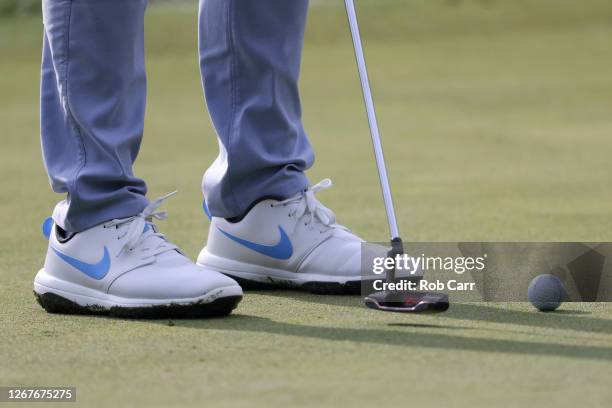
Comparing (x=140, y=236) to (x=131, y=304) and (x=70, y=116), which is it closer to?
(x=131, y=304)

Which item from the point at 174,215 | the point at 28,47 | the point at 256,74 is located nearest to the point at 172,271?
the point at 256,74

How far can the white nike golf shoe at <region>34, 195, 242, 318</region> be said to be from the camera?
6.43 feet

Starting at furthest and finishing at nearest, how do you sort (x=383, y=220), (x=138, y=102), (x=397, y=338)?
(x=383, y=220)
(x=138, y=102)
(x=397, y=338)

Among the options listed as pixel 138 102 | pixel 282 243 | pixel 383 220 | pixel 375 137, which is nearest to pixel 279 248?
pixel 282 243

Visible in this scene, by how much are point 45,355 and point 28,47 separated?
8.61 metres

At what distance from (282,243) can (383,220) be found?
95 centimetres

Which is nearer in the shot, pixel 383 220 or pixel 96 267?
pixel 96 267

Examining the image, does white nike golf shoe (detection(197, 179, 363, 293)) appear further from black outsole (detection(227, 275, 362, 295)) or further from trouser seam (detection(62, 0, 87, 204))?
trouser seam (detection(62, 0, 87, 204))

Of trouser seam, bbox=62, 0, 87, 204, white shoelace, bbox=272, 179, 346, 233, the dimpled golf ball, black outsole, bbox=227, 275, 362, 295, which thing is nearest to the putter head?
the dimpled golf ball

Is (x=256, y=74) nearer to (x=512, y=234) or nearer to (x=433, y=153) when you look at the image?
(x=512, y=234)

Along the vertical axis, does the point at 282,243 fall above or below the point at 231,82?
below

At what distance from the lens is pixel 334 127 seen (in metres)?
5.94

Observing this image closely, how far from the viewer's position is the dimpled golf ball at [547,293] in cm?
193

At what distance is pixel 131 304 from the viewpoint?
199cm
